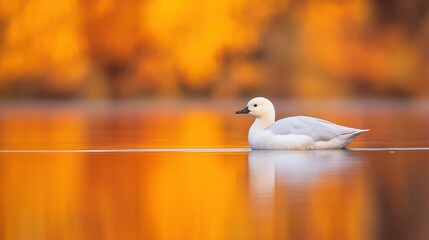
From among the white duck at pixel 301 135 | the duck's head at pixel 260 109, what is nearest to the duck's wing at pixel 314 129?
the white duck at pixel 301 135

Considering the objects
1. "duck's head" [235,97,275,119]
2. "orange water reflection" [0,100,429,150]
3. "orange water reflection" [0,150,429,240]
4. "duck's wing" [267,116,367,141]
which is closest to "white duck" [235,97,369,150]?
"duck's wing" [267,116,367,141]

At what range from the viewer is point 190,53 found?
2425cm

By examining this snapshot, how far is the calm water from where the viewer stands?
182 inches

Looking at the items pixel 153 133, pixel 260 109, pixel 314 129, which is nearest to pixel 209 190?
pixel 314 129

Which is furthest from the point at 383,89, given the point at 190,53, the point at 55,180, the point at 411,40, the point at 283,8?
the point at 55,180

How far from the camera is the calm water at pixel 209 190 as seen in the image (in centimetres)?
462

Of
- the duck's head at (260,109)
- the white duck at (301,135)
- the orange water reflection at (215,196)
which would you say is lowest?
the orange water reflection at (215,196)

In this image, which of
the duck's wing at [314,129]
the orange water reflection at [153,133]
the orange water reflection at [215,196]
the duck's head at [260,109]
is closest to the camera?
the orange water reflection at [215,196]

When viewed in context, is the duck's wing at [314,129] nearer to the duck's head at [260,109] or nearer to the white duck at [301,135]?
the white duck at [301,135]

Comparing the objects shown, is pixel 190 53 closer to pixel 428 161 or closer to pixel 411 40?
pixel 411 40

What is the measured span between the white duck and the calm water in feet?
0.41

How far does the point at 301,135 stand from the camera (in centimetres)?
863

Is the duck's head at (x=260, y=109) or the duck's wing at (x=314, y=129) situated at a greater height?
the duck's head at (x=260, y=109)

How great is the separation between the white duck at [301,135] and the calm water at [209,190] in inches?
4.9
